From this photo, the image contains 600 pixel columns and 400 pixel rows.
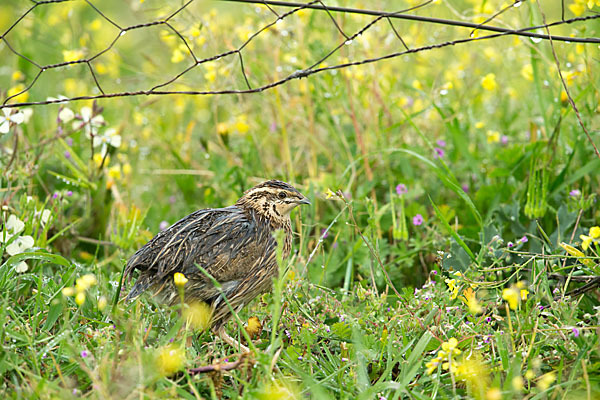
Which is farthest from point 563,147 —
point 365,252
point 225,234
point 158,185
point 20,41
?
point 20,41

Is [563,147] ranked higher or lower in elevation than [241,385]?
higher

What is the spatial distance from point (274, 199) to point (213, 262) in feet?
2.15

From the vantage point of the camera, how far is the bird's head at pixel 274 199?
4211mm

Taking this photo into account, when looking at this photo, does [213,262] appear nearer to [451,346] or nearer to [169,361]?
[169,361]

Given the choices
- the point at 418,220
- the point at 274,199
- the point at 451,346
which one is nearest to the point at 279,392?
the point at 451,346

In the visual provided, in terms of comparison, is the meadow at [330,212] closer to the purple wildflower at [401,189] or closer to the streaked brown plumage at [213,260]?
the purple wildflower at [401,189]

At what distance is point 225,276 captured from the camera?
12.5 feet

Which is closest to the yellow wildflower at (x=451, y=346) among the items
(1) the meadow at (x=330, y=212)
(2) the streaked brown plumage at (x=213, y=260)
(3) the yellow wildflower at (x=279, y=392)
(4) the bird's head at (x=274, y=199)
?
(1) the meadow at (x=330, y=212)

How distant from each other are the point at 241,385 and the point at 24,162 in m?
2.76

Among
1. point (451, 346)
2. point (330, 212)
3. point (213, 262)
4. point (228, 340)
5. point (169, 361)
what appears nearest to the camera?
point (169, 361)

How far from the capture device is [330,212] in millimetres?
5387

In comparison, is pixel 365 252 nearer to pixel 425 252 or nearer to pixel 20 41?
pixel 425 252

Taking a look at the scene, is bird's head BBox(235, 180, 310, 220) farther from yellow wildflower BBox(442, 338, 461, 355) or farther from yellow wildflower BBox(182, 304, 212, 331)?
yellow wildflower BBox(442, 338, 461, 355)

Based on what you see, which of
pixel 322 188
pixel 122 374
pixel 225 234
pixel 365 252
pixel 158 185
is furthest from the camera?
pixel 158 185
